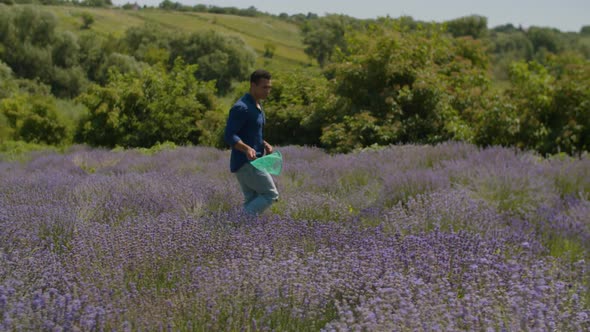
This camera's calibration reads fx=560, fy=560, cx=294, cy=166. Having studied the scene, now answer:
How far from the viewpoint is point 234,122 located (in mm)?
4934

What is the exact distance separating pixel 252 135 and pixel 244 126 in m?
0.11

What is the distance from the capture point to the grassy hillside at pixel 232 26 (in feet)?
181

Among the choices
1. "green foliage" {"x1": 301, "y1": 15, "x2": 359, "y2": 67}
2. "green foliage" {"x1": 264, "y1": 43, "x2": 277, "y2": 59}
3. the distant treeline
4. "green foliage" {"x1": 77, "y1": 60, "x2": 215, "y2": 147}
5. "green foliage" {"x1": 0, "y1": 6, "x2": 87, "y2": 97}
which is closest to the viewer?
the distant treeline

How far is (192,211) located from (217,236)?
4.83 feet

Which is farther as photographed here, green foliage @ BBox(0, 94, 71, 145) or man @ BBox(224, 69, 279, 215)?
green foliage @ BBox(0, 94, 71, 145)

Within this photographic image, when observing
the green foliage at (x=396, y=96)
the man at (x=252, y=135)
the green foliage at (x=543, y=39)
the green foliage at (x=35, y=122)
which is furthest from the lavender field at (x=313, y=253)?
the green foliage at (x=543, y=39)

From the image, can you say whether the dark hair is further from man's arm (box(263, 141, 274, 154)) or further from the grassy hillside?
the grassy hillside

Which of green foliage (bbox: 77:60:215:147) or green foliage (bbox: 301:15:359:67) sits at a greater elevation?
green foliage (bbox: 301:15:359:67)

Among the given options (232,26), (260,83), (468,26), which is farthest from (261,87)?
(232,26)

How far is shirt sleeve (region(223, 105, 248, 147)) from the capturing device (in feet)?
16.0

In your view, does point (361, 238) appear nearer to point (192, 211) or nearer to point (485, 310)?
point (485, 310)

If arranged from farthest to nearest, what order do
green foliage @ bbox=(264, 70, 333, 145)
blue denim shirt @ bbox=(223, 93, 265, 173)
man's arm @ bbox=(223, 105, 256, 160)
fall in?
green foliage @ bbox=(264, 70, 333, 145) < blue denim shirt @ bbox=(223, 93, 265, 173) < man's arm @ bbox=(223, 105, 256, 160)

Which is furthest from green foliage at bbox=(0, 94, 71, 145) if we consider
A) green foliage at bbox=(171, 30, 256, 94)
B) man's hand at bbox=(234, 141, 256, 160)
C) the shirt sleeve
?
green foliage at bbox=(171, 30, 256, 94)

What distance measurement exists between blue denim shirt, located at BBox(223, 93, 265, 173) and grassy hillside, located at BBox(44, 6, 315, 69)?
47.2 m
